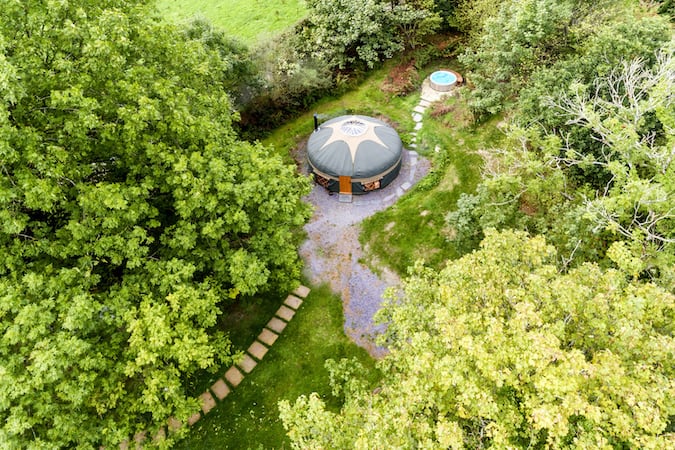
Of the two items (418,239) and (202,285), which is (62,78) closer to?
(202,285)

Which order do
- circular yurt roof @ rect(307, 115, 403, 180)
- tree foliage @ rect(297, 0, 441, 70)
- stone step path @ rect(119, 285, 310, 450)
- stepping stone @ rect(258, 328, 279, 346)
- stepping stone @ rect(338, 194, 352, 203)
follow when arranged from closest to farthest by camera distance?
stone step path @ rect(119, 285, 310, 450), stepping stone @ rect(258, 328, 279, 346), circular yurt roof @ rect(307, 115, 403, 180), stepping stone @ rect(338, 194, 352, 203), tree foliage @ rect(297, 0, 441, 70)

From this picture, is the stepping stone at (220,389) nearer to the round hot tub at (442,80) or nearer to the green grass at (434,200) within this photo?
the green grass at (434,200)

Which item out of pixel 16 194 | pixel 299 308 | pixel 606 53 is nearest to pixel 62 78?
pixel 16 194

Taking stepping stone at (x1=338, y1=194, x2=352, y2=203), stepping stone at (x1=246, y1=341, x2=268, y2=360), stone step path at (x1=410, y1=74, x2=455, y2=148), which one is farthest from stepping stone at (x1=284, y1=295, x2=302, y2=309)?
stone step path at (x1=410, y1=74, x2=455, y2=148)

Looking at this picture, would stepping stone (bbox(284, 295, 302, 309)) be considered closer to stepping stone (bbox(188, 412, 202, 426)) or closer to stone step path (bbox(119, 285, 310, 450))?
stone step path (bbox(119, 285, 310, 450))

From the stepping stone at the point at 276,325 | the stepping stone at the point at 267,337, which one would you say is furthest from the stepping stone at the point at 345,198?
the stepping stone at the point at 267,337

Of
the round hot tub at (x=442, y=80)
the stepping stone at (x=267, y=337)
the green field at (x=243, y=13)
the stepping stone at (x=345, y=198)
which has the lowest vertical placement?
the stepping stone at (x=267, y=337)
